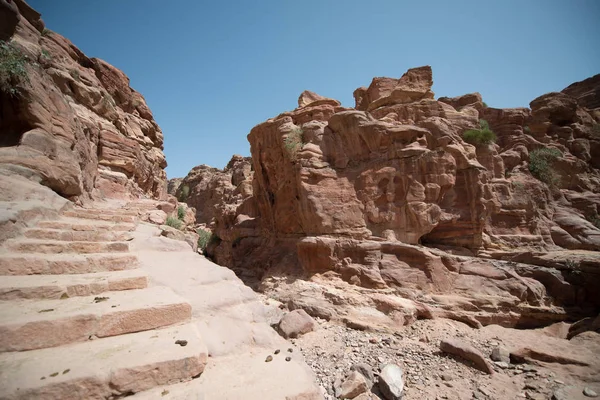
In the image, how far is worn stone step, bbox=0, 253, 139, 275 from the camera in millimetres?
3211

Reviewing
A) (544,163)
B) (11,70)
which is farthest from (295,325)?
(544,163)

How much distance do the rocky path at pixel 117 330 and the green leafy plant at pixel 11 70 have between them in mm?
4164

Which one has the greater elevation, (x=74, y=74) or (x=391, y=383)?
(x=74, y=74)

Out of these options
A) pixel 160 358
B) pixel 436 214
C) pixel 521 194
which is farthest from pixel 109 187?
pixel 521 194

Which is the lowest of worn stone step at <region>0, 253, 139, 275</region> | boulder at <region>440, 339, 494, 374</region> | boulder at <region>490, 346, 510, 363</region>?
boulder at <region>490, 346, 510, 363</region>

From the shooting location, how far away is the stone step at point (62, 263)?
3.21 metres

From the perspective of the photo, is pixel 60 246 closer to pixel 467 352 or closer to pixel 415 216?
pixel 467 352

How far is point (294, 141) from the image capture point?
1391 cm

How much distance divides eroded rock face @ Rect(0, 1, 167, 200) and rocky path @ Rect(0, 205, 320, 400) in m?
2.76

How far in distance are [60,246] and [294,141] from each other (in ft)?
36.9

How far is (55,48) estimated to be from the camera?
35.7 ft

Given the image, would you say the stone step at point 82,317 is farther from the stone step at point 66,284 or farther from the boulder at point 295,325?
the boulder at point 295,325

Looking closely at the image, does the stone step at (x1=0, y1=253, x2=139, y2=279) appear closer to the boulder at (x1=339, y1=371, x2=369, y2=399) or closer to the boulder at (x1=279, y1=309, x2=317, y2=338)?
the boulder at (x1=279, y1=309, x2=317, y2=338)

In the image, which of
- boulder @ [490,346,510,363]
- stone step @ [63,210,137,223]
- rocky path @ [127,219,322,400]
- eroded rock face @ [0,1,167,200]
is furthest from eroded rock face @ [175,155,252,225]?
boulder @ [490,346,510,363]
